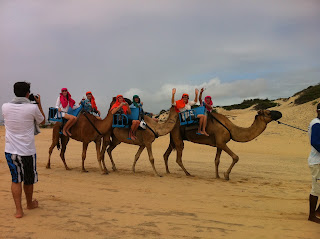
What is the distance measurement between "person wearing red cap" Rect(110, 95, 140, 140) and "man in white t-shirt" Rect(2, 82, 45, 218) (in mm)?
4266

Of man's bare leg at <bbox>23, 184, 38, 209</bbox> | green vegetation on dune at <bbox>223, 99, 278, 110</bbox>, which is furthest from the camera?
green vegetation on dune at <bbox>223, 99, 278, 110</bbox>

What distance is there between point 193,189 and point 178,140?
2966 millimetres

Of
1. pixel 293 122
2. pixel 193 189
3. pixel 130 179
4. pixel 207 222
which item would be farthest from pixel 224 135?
pixel 293 122

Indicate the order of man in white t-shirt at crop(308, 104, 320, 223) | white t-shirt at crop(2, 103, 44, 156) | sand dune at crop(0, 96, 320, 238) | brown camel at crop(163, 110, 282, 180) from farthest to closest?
brown camel at crop(163, 110, 282, 180) < man in white t-shirt at crop(308, 104, 320, 223) < white t-shirt at crop(2, 103, 44, 156) < sand dune at crop(0, 96, 320, 238)

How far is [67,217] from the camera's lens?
5.21 metres

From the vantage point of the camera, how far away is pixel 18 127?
5223 mm

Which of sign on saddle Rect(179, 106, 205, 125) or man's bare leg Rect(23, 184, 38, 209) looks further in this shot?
sign on saddle Rect(179, 106, 205, 125)

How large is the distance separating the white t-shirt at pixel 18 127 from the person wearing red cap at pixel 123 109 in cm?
439

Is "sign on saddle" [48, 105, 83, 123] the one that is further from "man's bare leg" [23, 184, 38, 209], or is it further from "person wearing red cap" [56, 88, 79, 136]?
"man's bare leg" [23, 184, 38, 209]

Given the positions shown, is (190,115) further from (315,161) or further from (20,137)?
(20,137)

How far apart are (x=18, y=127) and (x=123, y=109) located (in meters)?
5.12

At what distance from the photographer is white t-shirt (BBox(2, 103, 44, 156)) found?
5.20 metres

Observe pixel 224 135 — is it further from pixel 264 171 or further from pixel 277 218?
pixel 277 218

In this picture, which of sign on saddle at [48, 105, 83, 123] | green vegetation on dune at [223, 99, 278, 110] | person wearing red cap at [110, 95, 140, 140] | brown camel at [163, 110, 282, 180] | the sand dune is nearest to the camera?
the sand dune
